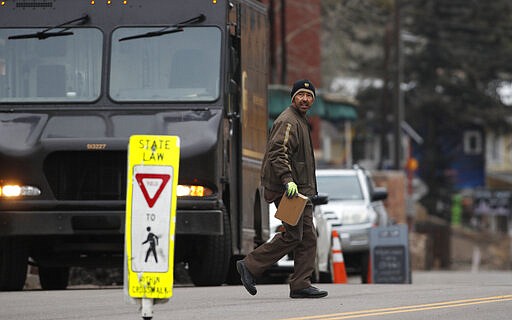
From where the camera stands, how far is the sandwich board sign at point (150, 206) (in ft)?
32.7

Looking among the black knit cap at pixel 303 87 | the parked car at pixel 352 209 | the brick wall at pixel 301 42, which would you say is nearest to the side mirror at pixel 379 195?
the parked car at pixel 352 209

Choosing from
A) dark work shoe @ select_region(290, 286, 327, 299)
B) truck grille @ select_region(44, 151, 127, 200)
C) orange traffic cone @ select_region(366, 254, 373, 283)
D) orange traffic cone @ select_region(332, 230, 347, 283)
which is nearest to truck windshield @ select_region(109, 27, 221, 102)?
truck grille @ select_region(44, 151, 127, 200)

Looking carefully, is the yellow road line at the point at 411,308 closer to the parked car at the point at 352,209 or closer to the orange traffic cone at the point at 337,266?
the orange traffic cone at the point at 337,266

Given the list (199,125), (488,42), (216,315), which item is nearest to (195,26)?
(199,125)

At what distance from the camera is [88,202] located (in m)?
16.4

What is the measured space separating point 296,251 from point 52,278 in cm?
635

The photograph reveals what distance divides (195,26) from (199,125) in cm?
123

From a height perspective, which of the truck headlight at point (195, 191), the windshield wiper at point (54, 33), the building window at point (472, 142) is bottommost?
the truck headlight at point (195, 191)

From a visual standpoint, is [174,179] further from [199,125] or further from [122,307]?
[199,125]

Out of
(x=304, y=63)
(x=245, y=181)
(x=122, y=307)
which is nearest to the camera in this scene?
(x=122, y=307)

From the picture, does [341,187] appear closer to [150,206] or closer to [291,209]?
[291,209]

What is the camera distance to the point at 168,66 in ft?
55.4

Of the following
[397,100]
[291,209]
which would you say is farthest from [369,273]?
[397,100]

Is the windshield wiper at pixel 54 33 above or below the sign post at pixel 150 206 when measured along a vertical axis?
above
